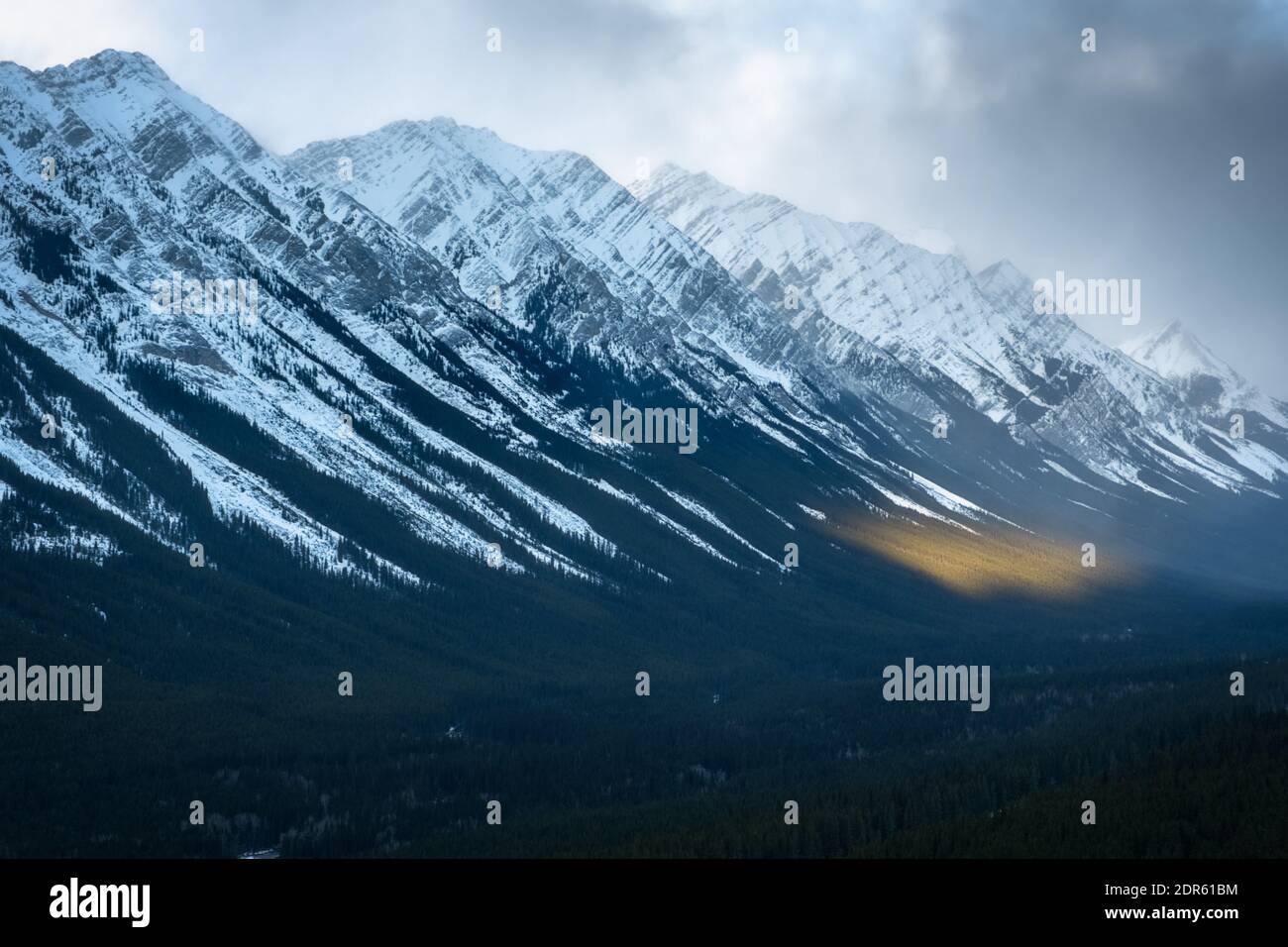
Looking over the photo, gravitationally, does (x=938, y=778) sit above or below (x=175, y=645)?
below

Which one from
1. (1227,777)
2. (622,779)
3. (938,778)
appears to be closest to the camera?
(1227,777)

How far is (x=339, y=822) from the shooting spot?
127 meters

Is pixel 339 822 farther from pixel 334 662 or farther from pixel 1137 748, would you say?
pixel 1137 748

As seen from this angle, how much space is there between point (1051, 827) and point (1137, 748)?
114 feet
